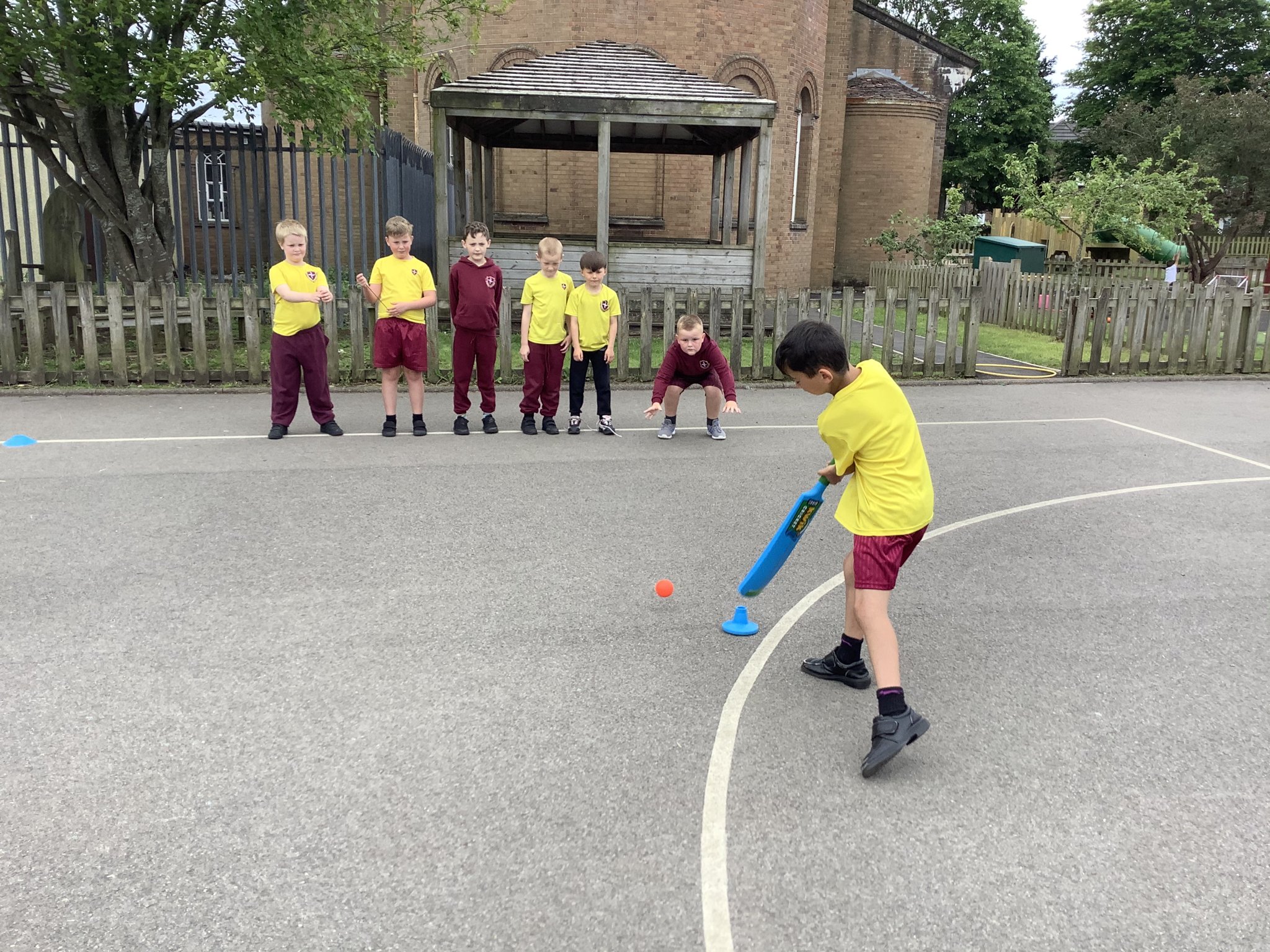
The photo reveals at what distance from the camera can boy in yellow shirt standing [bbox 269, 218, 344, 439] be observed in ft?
29.2

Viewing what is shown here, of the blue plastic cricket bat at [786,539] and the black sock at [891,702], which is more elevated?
the blue plastic cricket bat at [786,539]

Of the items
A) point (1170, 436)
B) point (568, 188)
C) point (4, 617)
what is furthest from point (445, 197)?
point (4, 617)

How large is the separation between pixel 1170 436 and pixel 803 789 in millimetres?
8479

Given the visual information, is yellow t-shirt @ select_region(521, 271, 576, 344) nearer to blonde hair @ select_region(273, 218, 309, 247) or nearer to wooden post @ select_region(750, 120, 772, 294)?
blonde hair @ select_region(273, 218, 309, 247)

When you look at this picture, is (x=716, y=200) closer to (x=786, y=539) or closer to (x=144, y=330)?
(x=144, y=330)

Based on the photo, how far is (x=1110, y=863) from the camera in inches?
126

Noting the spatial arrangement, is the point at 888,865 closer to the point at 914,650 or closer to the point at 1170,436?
the point at 914,650

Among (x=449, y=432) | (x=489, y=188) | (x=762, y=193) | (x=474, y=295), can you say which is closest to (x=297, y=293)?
(x=474, y=295)

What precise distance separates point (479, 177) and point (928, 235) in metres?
12.6

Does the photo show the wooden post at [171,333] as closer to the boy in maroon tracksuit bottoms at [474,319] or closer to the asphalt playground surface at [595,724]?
the boy in maroon tracksuit bottoms at [474,319]

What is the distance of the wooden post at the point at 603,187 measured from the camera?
1605 centimetres

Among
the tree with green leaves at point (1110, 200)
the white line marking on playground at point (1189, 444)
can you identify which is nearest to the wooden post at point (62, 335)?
the white line marking on playground at point (1189, 444)

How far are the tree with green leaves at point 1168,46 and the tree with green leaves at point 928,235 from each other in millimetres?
18448

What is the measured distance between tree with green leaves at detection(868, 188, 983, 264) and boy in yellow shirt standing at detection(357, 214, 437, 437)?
20.4 m
